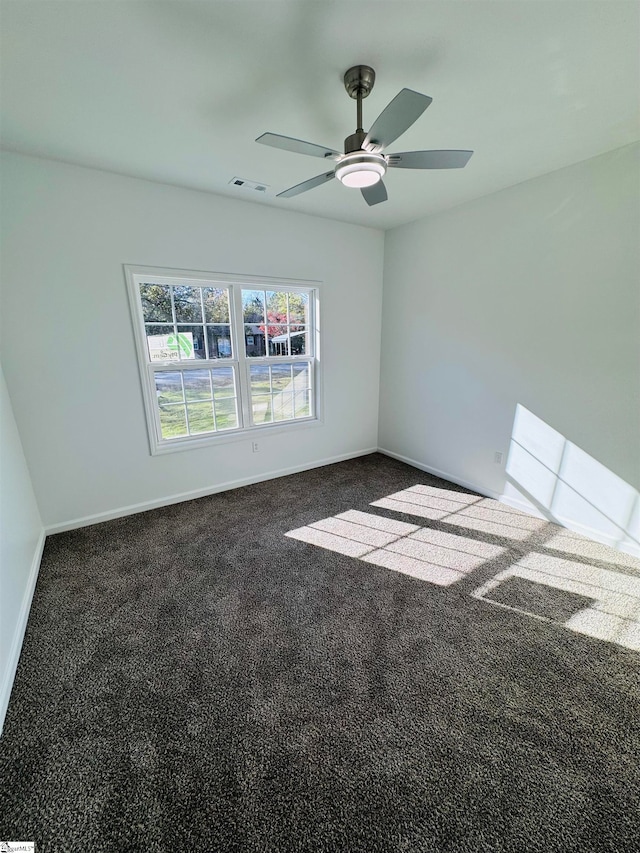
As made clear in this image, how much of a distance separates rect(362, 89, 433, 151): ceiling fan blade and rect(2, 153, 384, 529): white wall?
6.34 ft

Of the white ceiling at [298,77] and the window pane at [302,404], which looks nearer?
the white ceiling at [298,77]

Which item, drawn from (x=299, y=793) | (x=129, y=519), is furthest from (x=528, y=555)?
(x=129, y=519)

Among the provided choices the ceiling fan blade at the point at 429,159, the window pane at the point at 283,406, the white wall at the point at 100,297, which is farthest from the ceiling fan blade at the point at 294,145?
the window pane at the point at 283,406

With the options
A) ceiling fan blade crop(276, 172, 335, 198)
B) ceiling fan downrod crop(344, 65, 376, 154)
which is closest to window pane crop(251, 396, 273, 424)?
ceiling fan blade crop(276, 172, 335, 198)

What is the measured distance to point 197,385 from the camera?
10.8 ft

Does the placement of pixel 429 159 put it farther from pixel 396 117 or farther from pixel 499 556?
pixel 499 556

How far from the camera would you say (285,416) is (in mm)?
3912

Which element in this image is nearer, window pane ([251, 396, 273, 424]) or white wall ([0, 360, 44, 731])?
white wall ([0, 360, 44, 731])

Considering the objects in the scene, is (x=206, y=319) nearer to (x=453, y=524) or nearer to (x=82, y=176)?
(x=82, y=176)

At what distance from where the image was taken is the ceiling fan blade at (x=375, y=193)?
197cm

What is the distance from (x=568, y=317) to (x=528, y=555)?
72.5 inches

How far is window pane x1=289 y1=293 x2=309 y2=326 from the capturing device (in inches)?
146

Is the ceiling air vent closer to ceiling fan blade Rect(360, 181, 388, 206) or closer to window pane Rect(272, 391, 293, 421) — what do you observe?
ceiling fan blade Rect(360, 181, 388, 206)

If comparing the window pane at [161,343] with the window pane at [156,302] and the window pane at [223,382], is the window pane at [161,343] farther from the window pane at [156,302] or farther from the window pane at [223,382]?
the window pane at [223,382]
